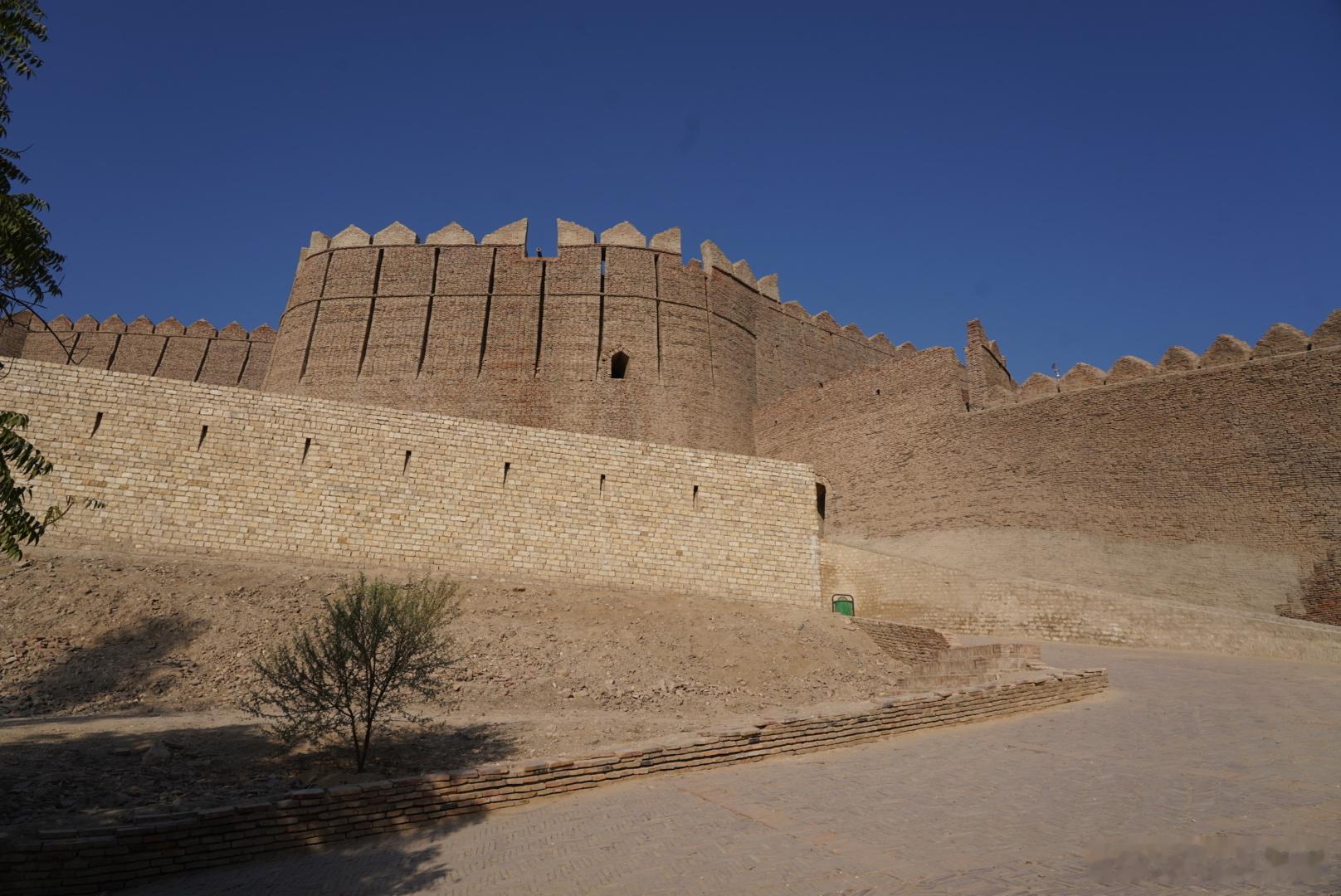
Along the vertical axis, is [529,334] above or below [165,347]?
below

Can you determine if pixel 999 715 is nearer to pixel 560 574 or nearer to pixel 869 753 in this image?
pixel 869 753

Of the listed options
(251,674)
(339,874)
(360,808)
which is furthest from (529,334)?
(339,874)

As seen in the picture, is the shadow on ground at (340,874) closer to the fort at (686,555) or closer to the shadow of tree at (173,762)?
the fort at (686,555)

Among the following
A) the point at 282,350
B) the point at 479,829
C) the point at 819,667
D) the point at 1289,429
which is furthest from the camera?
the point at 282,350

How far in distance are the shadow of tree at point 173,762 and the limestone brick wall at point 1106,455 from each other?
44.9 feet

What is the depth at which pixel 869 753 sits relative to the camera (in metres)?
7.78

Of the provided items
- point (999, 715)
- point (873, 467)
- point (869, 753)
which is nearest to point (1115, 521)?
point (873, 467)

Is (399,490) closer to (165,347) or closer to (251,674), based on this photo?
(251,674)

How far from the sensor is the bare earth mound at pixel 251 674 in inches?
272

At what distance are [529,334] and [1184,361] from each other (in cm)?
1849

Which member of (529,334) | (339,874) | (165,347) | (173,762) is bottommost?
(339,874)

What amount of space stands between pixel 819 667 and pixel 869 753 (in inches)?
202

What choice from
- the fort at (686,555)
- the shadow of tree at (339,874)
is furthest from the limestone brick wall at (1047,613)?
the shadow of tree at (339,874)

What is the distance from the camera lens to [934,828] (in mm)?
5043
